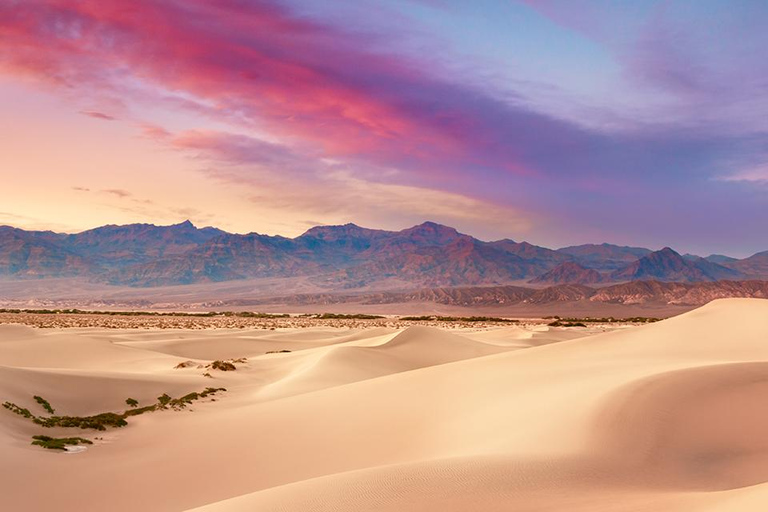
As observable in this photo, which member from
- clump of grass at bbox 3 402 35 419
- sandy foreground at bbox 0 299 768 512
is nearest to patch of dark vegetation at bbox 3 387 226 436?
clump of grass at bbox 3 402 35 419

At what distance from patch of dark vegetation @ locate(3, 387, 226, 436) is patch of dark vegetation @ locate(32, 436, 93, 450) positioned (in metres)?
1.26

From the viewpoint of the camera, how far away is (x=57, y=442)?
1315cm

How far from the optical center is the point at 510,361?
66.0 ft

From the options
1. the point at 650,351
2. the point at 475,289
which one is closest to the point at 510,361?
the point at 650,351

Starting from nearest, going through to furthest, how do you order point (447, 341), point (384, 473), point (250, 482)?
1. point (384, 473)
2. point (250, 482)
3. point (447, 341)

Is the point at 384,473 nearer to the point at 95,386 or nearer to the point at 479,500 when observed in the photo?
the point at 479,500

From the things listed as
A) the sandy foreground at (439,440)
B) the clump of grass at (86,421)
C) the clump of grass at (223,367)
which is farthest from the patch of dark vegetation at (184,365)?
the clump of grass at (86,421)

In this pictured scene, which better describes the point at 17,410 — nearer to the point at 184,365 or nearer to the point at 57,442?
the point at 57,442

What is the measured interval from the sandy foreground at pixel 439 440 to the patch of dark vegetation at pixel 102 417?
13.3 inches

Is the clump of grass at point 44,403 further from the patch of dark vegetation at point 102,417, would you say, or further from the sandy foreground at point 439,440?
the patch of dark vegetation at point 102,417

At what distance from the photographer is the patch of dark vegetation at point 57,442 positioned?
12.8m

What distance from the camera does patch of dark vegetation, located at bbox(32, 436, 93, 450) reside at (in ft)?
42.0

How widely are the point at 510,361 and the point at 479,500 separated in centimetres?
1344

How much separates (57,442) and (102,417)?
313 centimetres
